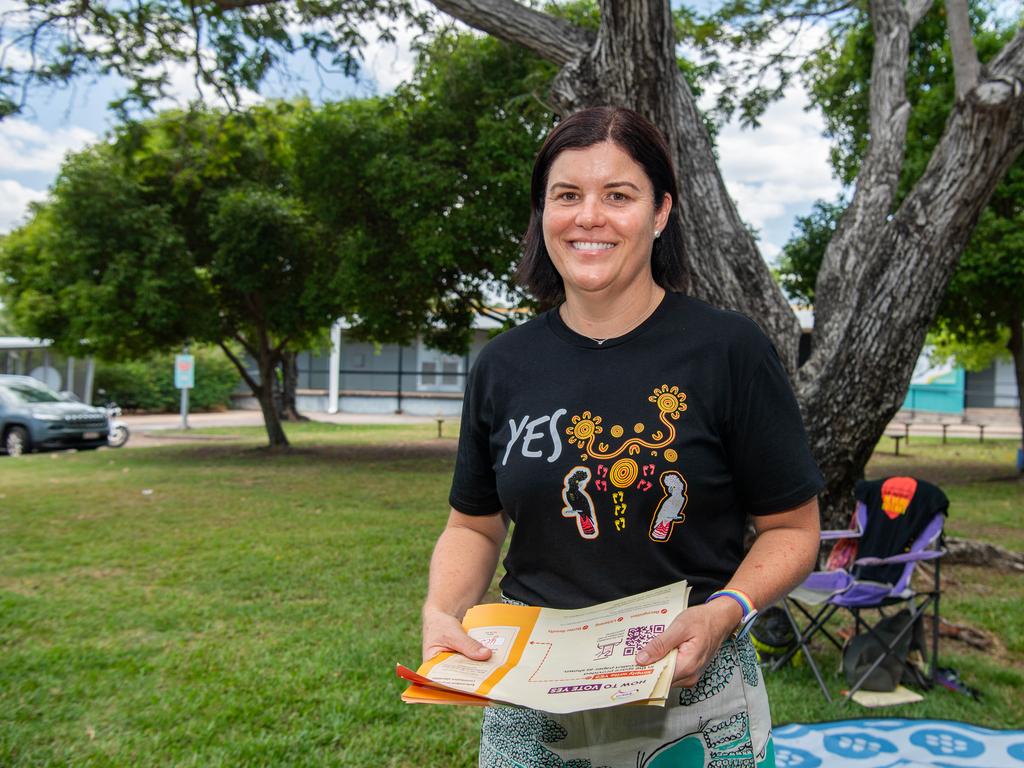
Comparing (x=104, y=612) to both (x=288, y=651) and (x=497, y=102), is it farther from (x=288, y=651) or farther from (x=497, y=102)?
(x=497, y=102)

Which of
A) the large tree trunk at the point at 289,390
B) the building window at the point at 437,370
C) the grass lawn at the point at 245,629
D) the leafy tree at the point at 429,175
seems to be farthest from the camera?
the building window at the point at 437,370

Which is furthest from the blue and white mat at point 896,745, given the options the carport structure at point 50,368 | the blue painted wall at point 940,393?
the blue painted wall at point 940,393

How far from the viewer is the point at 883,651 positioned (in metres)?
4.67

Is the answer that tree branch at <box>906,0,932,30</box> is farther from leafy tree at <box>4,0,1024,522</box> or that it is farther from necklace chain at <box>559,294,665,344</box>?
necklace chain at <box>559,294,665,344</box>

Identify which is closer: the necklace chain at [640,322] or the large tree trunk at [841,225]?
the necklace chain at [640,322]

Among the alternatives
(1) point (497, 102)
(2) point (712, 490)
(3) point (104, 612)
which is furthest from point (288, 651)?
(1) point (497, 102)

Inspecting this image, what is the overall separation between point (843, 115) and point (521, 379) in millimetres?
13469

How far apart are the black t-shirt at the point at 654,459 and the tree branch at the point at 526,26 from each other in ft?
14.6

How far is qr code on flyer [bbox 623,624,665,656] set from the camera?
1.39 meters

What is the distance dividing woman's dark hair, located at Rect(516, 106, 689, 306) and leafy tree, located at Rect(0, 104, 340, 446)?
12.4 m

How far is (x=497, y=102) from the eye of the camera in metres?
13.2

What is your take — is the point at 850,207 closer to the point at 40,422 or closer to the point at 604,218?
the point at 604,218

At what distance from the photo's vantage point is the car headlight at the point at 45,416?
1762cm

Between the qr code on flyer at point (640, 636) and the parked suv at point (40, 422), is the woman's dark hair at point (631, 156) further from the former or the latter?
the parked suv at point (40, 422)
